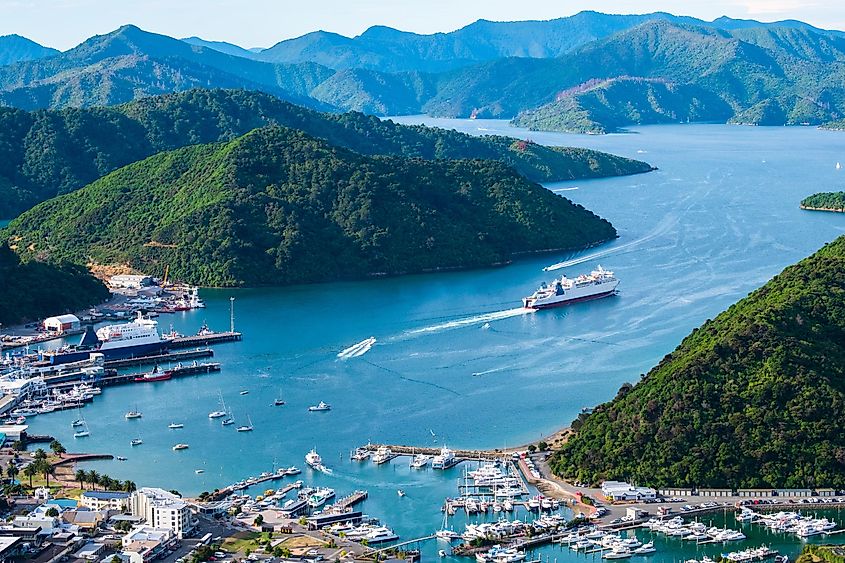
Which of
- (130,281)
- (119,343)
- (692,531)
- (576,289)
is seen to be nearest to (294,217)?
(130,281)

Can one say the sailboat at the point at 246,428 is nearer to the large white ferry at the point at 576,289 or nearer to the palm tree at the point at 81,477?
the palm tree at the point at 81,477

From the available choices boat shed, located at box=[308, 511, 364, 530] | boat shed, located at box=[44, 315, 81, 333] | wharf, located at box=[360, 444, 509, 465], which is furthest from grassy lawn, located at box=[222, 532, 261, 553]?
boat shed, located at box=[44, 315, 81, 333]

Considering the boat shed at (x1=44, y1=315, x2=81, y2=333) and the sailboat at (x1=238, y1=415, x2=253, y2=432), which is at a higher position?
the boat shed at (x1=44, y1=315, x2=81, y2=333)

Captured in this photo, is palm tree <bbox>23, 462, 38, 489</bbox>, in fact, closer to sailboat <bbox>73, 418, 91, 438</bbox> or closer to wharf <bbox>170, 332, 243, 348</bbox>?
sailboat <bbox>73, 418, 91, 438</bbox>

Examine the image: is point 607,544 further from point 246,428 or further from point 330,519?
point 246,428

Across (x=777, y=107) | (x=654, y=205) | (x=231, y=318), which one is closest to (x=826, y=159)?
(x=654, y=205)

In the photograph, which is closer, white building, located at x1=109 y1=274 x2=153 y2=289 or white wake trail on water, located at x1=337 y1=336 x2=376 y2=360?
white wake trail on water, located at x1=337 y1=336 x2=376 y2=360
